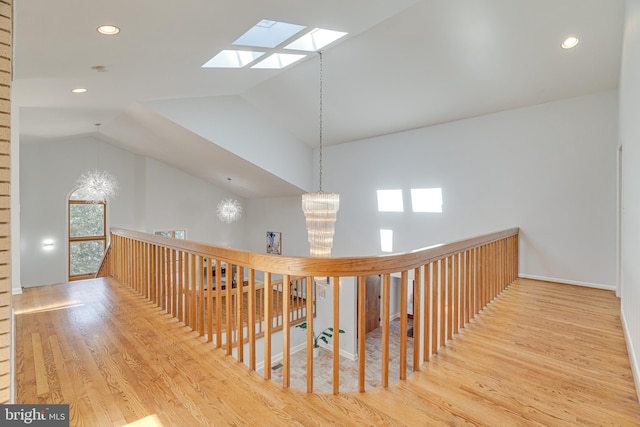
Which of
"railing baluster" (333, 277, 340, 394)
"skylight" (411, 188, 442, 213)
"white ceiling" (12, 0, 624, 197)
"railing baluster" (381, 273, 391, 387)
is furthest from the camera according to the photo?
"skylight" (411, 188, 442, 213)

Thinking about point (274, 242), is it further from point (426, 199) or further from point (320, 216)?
point (426, 199)

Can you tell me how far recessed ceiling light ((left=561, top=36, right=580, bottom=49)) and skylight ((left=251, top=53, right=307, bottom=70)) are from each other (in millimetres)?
3575

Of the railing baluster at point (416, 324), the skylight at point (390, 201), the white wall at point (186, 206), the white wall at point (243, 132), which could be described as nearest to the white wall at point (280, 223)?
the white wall at point (186, 206)

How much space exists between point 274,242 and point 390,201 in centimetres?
461

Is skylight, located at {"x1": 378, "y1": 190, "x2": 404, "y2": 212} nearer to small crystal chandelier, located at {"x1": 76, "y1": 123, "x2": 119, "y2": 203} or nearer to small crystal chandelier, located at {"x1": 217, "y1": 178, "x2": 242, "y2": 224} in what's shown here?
small crystal chandelier, located at {"x1": 217, "y1": 178, "x2": 242, "y2": 224}

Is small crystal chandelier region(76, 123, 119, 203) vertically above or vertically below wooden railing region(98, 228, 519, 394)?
above

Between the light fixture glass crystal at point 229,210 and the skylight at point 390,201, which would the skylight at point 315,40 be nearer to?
the skylight at point 390,201

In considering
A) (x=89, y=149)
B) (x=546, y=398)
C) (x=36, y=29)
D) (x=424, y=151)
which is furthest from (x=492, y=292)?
(x=89, y=149)

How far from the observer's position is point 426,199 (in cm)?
684

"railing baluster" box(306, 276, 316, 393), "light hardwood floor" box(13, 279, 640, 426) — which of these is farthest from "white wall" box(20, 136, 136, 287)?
"railing baluster" box(306, 276, 316, 393)

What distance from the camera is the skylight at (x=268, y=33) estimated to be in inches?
158

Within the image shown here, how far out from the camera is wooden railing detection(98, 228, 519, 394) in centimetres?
225

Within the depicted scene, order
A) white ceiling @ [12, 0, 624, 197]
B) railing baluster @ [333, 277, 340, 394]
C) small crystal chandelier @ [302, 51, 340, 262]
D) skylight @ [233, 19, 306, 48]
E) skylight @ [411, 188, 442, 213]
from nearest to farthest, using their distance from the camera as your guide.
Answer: railing baluster @ [333, 277, 340, 394] → white ceiling @ [12, 0, 624, 197] → skylight @ [233, 19, 306, 48] → small crystal chandelier @ [302, 51, 340, 262] → skylight @ [411, 188, 442, 213]

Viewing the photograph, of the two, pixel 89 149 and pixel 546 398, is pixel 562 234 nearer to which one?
pixel 546 398
